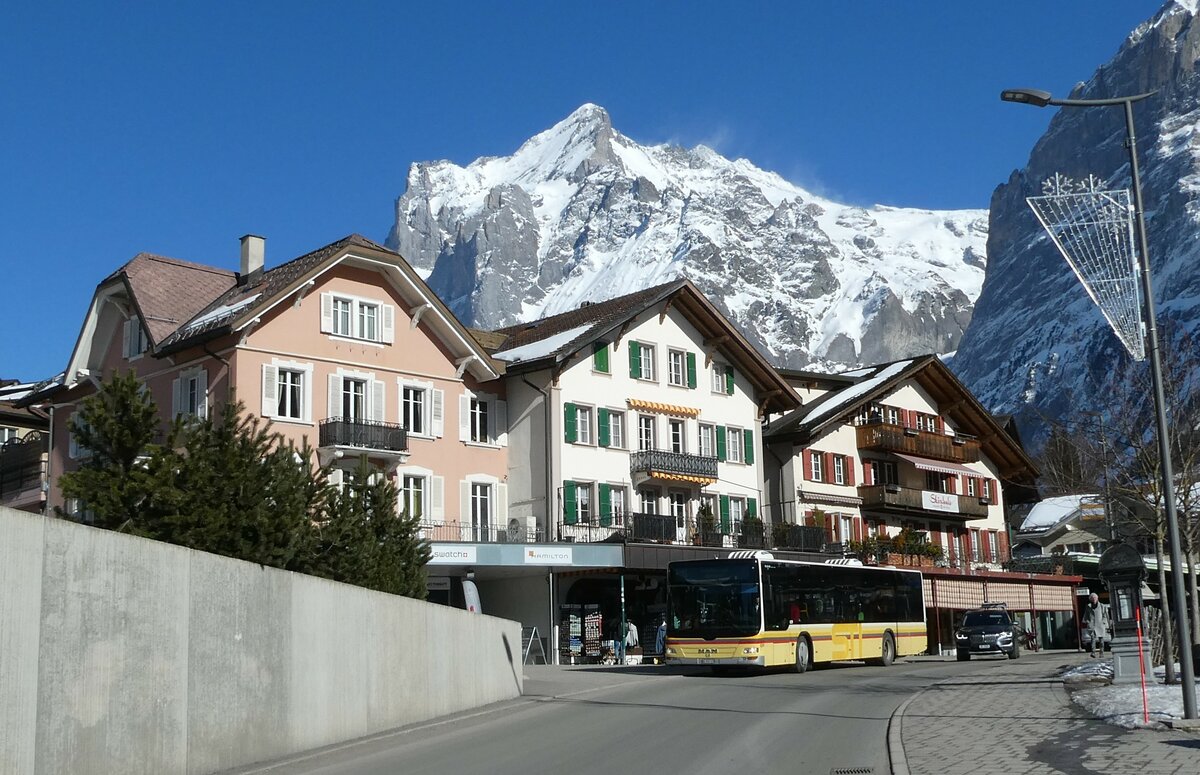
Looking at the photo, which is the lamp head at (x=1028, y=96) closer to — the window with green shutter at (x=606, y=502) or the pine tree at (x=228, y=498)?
the pine tree at (x=228, y=498)

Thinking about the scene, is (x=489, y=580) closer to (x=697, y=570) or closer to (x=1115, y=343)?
(x=697, y=570)

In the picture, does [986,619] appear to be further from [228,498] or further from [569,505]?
[228,498]

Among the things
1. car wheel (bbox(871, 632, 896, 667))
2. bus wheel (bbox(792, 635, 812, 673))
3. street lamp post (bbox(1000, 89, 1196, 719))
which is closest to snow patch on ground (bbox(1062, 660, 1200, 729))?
street lamp post (bbox(1000, 89, 1196, 719))

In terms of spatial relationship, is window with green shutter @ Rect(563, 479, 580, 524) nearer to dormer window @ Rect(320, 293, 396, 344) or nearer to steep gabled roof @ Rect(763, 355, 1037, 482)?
dormer window @ Rect(320, 293, 396, 344)

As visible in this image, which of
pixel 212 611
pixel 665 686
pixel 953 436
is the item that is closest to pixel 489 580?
pixel 665 686

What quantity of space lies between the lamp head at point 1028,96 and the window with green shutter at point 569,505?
3085cm

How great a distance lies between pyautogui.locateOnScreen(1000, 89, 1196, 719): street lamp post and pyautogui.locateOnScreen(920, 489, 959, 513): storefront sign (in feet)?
148

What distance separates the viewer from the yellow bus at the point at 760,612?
33.4 m

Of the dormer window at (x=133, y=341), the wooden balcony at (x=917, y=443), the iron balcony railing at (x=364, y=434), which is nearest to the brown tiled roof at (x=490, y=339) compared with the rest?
the iron balcony railing at (x=364, y=434)

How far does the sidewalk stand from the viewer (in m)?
14.0

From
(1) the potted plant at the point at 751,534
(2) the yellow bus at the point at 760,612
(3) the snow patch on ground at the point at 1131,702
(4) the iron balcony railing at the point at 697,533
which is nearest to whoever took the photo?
(3) the snow patch on ground at the point at 1131,702

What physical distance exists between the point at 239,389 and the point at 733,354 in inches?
861

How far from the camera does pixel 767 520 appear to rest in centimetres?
5712

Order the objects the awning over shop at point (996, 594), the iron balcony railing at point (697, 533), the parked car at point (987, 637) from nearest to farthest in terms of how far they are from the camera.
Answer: the parked car at point (987, 637), the iron balcony railing at point (697, 533), the awning over shop at point (996, 594)
